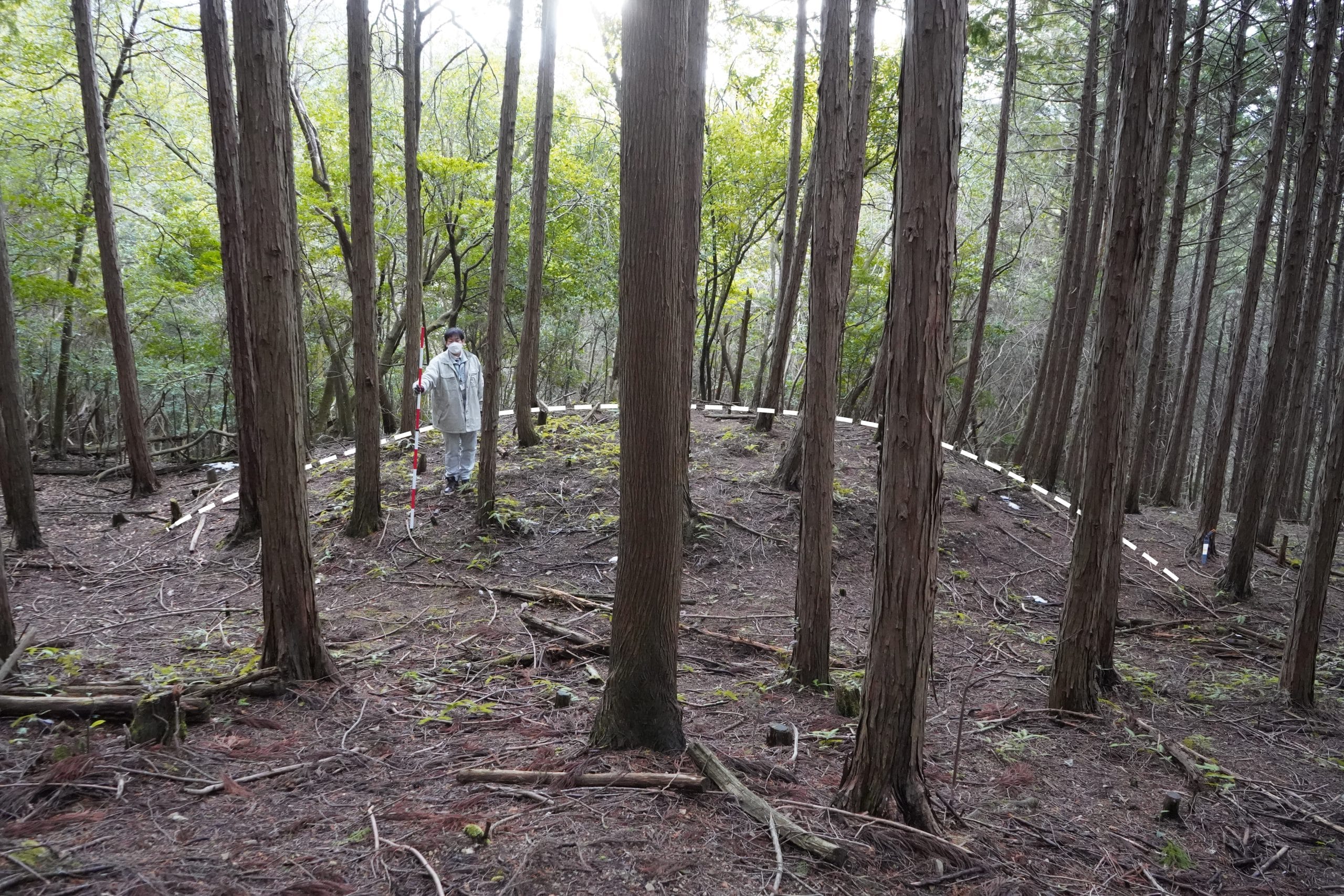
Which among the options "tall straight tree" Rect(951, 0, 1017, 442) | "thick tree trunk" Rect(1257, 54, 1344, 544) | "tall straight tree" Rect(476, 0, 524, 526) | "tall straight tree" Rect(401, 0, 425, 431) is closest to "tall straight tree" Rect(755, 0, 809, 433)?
"tall straight tree" Rect(951, 0, 1017, 442)

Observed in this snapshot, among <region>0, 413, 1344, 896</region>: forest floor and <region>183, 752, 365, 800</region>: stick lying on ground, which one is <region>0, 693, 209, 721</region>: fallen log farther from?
<region>183, 752, 365, 800</region>: stick lying on ground

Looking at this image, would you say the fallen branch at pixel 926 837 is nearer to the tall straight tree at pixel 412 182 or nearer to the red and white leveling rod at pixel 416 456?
the red and white leveling rod at pixel 416 456

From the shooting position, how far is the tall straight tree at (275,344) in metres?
4.59

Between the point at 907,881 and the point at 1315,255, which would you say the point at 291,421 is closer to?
the point at 907,881

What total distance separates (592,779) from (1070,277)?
47.3 feet

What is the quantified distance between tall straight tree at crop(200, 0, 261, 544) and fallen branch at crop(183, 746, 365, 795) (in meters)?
3.61

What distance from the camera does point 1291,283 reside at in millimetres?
8242

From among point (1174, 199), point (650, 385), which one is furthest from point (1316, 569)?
point (1174, 199)

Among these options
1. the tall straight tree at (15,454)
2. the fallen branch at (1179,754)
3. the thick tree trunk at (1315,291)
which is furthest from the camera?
the thick tree trunk at (1315,291)

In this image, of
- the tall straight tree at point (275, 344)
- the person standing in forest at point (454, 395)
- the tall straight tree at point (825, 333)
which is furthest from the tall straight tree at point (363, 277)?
the tall straight tree at point (825, 333)

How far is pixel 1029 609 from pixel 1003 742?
4.38 meters

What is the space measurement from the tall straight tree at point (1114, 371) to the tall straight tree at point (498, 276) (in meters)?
6.36

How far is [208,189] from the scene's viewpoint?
1709 centimetres

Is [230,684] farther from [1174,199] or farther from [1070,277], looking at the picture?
[1070,277]
